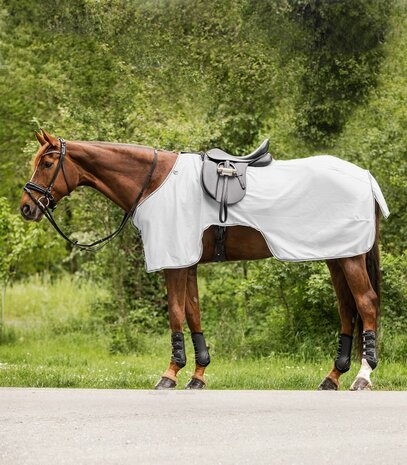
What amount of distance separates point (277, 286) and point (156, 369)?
277 centimetres

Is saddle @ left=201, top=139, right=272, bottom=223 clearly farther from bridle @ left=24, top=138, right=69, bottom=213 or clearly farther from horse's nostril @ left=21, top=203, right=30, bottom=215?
horse's nostril @ left=21, top=203, right=30, bottom=215

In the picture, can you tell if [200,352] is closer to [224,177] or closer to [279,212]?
[279,212]

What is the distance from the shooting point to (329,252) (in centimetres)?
1015

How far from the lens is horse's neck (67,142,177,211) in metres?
10.2

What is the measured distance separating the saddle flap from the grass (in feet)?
6.55

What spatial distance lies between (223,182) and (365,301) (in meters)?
1.68

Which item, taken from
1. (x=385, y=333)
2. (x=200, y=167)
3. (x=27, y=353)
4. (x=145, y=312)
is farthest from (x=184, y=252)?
(x=145, y=312)

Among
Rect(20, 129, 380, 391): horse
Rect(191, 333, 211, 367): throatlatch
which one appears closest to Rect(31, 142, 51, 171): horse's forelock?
Rect(20, 129, 380, 391): horse

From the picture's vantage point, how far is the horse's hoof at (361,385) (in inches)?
390

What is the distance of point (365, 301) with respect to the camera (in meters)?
10.1

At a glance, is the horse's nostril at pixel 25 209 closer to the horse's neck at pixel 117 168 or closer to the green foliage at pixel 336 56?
the horse's neck at pixel 117 168

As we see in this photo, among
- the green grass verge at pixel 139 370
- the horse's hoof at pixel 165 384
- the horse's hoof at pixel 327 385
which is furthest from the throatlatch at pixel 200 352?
the horse's hoof at pixel 327 385

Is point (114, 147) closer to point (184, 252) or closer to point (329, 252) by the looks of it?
point (184, 252)

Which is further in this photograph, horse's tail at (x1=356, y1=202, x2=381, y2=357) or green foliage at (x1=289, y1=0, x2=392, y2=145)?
green foliage at (x1=289, y1=0, x2=392, y2=145)
